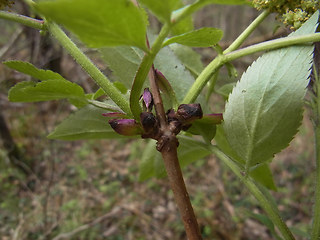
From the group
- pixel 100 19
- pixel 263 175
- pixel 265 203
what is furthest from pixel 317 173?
pixel 100 19

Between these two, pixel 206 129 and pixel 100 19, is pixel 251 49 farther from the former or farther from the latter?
pixel 100 19

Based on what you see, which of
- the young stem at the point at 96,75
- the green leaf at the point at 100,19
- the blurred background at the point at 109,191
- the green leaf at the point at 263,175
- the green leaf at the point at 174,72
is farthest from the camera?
the blurred background at the point at 109,191

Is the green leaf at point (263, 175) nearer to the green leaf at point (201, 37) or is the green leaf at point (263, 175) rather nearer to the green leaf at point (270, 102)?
the green leaf at point (270, 102)

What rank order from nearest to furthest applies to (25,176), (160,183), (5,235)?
1. (5,235)
2. (160,183)
3. (25,176)

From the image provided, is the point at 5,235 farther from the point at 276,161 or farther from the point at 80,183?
the point at 276,161

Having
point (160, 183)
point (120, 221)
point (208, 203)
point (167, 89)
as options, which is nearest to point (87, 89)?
point (160, 183)

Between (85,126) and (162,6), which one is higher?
(85,126)

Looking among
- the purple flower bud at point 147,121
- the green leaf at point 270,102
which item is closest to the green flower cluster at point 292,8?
the green leaf at point 270,102
